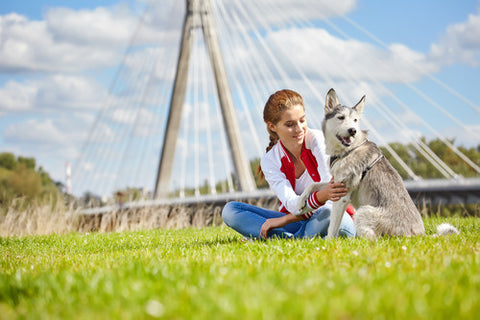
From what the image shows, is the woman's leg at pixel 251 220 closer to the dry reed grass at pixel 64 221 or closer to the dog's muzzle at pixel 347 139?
→ the dog's muzzle at pixel 347 139

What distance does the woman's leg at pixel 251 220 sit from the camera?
18.7 ft

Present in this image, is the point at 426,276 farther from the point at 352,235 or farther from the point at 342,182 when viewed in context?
the point at 352,235

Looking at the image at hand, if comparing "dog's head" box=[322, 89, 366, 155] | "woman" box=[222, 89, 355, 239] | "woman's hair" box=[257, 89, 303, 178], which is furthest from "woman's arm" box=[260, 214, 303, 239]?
"woman's hair" box=[257, 89, 303, 178]

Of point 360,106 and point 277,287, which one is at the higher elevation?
point 360,106

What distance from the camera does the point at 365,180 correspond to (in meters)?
4.65

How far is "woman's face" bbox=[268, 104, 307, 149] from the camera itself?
4.99 m

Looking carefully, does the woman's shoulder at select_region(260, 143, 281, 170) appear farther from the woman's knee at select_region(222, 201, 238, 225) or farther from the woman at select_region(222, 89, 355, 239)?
the woman's knee at select_region(222, 201, 238, 225)

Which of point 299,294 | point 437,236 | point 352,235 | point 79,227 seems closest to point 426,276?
point 299,294

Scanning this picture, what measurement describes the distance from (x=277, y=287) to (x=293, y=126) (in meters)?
2.54

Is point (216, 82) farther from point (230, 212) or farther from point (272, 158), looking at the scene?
point (272, 158)

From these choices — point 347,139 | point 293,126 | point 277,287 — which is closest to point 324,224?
point 293,126

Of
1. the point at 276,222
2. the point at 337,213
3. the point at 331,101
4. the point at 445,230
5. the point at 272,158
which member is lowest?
the point at 276,222

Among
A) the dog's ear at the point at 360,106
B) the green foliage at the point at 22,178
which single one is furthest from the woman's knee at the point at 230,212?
the green foliage at the point at 22,178

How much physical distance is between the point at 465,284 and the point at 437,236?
218cm
